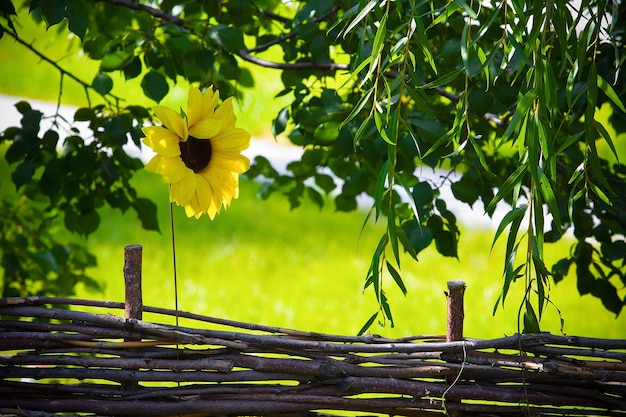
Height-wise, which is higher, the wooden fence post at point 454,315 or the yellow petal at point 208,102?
the yellow petal at point 208,102

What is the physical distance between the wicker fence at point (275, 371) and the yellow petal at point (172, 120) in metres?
0.17

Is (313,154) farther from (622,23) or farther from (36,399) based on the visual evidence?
(36,399)

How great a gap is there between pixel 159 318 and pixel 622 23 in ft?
5.42

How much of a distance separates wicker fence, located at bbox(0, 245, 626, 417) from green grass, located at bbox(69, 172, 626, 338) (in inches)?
49.0

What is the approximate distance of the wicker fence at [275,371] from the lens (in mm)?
892

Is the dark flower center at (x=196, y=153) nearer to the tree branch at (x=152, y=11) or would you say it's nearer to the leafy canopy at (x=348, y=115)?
the leafy canopy at (x=348, y=115)

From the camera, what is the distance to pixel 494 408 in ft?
3.05

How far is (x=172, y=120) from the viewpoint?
0.87 metres

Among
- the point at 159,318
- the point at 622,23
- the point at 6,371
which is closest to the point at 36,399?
the point at 6,371

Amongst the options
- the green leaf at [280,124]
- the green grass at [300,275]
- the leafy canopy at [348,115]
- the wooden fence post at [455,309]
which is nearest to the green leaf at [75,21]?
the leafy canopy at [348,115]

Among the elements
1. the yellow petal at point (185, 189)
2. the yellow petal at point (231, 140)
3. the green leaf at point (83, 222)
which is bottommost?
the yellow petal at point (185, 189)

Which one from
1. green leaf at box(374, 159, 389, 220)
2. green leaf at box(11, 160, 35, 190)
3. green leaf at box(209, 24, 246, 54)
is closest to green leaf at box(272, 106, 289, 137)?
green leaf at box(209, 24, 246, 54)

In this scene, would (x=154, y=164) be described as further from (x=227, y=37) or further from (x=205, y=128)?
(x=227, y=37)

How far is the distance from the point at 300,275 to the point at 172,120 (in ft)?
6.18
